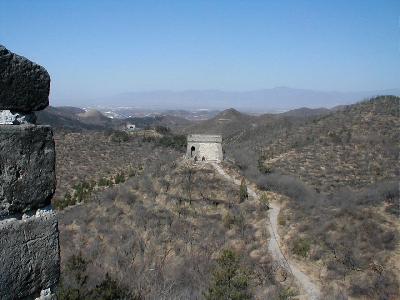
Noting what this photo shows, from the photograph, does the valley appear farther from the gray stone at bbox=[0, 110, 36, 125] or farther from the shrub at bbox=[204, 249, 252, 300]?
the gray stone at bbox=[0, 110, 36, 125]

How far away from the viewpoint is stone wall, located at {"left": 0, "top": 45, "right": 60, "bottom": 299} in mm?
Result: 1851

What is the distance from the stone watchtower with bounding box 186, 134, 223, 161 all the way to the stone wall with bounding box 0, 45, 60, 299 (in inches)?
1315

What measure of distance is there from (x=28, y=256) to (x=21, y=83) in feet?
2.42

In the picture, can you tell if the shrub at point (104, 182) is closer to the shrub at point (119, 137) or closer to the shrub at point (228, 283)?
the shrub at point (119, 137)

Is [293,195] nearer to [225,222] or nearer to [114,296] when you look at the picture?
[225,222]

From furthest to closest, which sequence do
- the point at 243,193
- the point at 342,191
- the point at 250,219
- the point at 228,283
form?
the point at 342,191 < the point at 243,193 < the point at 250,219 < the point at 228,283

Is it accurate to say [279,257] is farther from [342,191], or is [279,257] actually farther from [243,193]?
[342,191]

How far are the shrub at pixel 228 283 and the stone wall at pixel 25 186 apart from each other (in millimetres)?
12497

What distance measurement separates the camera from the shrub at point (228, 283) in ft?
45.6

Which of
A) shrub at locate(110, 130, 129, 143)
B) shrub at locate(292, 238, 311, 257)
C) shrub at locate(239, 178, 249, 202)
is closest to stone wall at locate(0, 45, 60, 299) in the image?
shrub at locate(292, 238, 311, 257)

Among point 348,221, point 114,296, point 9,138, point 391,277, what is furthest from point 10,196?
point 348,221

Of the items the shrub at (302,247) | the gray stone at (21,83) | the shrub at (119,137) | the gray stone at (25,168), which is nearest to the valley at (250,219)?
the shrub at (302,247)

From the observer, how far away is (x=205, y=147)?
117ft

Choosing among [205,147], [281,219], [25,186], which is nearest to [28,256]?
[25,186]
